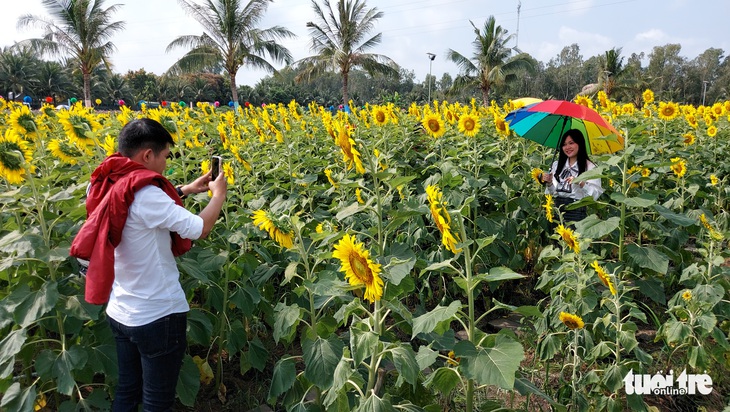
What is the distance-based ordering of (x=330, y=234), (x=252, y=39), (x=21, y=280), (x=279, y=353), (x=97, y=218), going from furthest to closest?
A: (x=252, y=39) < (x=279, y=353) < (x=21, y=280) < (x=330, y=234) < (x=97, y=218)

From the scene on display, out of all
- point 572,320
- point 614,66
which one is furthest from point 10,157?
point 614,66

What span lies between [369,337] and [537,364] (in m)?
1.57

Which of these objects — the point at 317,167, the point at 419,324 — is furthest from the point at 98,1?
the point at 419,324

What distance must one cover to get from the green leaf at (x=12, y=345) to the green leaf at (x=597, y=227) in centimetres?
246

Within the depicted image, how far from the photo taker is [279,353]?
3.21 m

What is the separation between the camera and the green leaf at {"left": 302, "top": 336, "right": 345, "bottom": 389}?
1952 millimetres

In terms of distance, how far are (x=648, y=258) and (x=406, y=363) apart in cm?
175

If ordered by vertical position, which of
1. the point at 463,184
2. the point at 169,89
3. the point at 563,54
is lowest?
the point at 463,184

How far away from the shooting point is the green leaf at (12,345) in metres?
2.00

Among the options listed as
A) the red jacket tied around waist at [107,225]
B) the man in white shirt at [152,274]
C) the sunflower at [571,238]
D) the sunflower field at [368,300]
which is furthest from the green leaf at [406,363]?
the sunflower at [571,238]

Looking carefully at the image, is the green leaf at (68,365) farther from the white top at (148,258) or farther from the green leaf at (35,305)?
the white top at (148,258)

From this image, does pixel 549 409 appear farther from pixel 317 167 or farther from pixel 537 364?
pixel 317 167

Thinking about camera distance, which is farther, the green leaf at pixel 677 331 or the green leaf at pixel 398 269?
the green leaf at pixel 677 331

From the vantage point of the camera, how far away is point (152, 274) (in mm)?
1875
